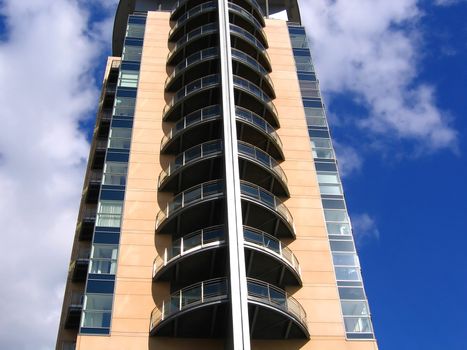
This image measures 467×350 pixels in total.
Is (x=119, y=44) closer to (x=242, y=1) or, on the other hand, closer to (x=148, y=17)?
(x=148, y=17)

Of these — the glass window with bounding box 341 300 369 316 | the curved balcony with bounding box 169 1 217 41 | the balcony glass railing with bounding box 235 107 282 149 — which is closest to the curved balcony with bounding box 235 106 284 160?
the balcony glass railing with bounding box 235 107 282 149

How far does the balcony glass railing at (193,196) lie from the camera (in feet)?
97.8

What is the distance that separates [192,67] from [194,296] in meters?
17.9

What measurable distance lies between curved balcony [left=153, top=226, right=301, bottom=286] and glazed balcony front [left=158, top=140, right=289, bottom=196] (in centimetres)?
432

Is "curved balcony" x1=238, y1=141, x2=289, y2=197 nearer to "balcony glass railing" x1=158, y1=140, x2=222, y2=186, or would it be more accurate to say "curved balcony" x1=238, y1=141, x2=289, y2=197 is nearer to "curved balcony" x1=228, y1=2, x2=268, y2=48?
"balcony glass railing" x1=158, y1=140, x2=222, y2=186

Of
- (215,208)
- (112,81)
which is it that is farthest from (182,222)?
(112,81)

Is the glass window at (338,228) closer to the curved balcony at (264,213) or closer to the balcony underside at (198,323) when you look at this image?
the curved balcony at (264,213)

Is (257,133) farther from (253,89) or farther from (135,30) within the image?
(135,30)

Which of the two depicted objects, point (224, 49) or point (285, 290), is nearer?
point (285, 290)

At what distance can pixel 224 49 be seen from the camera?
3844cm

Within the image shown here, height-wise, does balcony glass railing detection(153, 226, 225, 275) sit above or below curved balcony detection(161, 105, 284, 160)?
below

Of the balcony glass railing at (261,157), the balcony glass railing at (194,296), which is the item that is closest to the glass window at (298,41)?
the balcony glass railing at (261,157)

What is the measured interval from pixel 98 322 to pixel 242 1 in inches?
1102

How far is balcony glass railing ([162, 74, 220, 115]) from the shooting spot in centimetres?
3706
